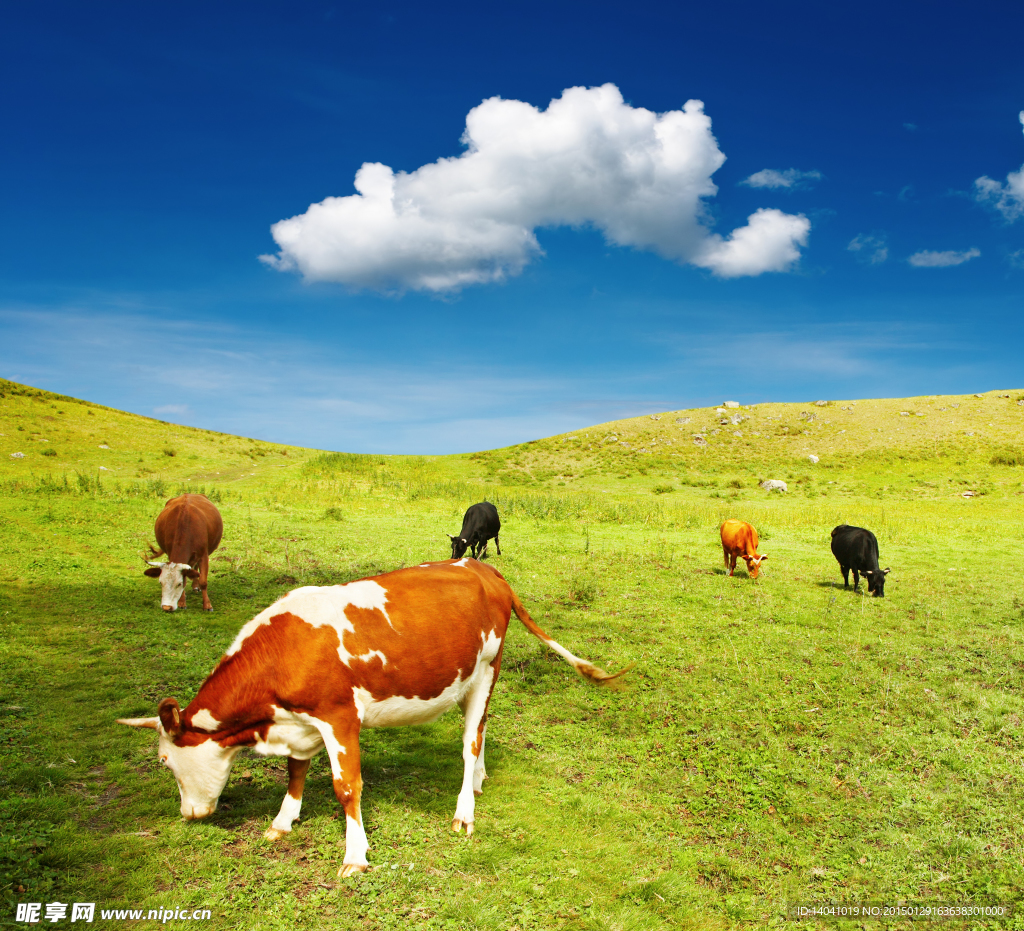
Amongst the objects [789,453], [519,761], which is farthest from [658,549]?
[789,453]

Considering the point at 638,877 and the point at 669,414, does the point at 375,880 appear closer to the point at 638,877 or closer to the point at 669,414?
the point at 638,877

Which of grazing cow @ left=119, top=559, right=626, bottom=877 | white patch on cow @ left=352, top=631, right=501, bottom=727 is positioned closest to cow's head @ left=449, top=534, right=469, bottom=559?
white patch on cow @ left=352, top=631, right=501, bottom=727

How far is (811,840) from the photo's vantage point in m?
6.40

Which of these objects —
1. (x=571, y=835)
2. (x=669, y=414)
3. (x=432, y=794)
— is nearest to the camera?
(x=571, y=835)

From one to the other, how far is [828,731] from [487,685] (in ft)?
18.0

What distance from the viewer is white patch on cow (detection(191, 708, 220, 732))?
5.08 meters

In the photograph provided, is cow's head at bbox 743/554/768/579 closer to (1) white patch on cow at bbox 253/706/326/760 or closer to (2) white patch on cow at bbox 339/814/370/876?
(2) white patch on cow at bbox 339/814/370/876

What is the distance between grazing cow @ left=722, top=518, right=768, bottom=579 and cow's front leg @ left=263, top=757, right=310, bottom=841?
1443 cm

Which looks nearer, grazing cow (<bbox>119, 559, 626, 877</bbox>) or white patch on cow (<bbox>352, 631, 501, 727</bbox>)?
grazing cow (<bbox>119, 559, 626, 877</bbox>)

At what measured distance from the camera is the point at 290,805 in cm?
546

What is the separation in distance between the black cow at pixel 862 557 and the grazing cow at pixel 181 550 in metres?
15.7

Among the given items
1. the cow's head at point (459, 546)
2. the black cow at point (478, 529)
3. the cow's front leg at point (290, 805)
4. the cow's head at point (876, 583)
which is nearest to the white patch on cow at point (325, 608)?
the cow's front leg at point (290, 805)

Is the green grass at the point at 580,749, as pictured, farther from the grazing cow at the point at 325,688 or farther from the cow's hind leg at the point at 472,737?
the grazing cow at the point at 325,688

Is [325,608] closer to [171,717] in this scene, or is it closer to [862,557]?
[171,717]
